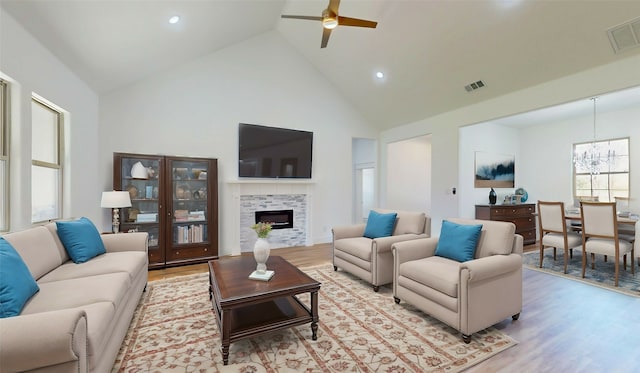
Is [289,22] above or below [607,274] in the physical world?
above

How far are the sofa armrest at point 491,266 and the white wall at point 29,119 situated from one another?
3.81 meters

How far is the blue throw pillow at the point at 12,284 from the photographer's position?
4.76 ft

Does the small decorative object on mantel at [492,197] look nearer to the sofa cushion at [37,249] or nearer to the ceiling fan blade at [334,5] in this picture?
the ceiling fan blade at [334,5]

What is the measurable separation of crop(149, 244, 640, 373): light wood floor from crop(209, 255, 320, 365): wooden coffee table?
1.19m

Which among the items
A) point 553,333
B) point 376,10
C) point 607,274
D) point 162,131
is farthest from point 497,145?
point 162,131

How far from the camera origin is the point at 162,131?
4.50 metres

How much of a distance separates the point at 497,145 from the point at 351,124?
3.34 m

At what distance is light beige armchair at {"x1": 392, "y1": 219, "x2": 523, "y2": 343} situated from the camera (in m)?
2.19

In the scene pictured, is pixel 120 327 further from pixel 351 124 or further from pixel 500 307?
pixel 351 124

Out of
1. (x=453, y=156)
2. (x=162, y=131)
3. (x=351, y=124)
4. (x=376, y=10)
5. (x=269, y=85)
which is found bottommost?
(x=453, y=156)

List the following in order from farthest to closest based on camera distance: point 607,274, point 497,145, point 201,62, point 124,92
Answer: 1. point 497,145
2. point 201,62
3. point 124,92
4. point 607,274

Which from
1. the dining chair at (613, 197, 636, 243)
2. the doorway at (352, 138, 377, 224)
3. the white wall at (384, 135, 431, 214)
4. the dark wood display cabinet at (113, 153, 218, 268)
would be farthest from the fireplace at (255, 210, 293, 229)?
the dining chair at (613, 197, 636, 243)

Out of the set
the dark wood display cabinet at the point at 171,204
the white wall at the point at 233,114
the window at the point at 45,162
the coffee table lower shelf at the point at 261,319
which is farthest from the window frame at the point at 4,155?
the coffee table lower shelf at the point at 261,319

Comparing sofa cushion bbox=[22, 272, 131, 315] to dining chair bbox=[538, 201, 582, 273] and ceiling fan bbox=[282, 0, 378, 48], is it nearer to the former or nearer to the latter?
ceiling fan bbox=[282, 0, 378, 48]
